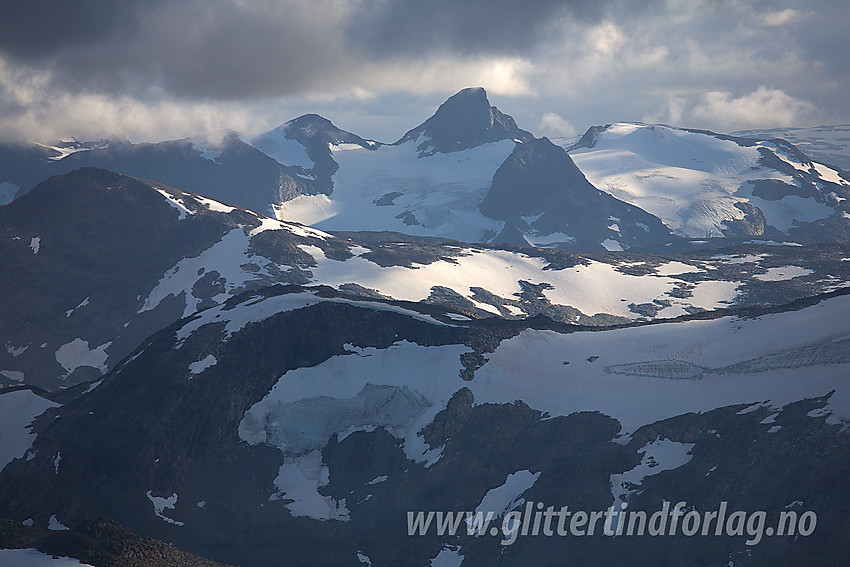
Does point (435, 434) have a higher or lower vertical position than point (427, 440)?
higher

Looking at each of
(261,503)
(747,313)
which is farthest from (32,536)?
(747,313)

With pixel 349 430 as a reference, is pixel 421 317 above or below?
above

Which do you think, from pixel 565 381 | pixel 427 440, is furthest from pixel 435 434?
pixel 565 381

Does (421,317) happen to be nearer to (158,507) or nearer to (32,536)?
(158,507)

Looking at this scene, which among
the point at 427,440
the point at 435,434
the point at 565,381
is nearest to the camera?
the point at 427,440

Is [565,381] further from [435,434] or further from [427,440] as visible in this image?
[427,440]

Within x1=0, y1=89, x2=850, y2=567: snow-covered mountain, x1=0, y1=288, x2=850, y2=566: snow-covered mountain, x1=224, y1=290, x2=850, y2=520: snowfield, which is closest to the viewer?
x1=0, y1=89, x2=850, y2=567: snow-covered mountain

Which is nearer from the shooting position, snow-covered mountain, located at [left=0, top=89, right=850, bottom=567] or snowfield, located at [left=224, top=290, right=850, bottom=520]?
snow-covered mountain, located at [left=0, top=89, right=850, bottom=567]

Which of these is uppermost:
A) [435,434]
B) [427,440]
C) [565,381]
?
[565,381]
